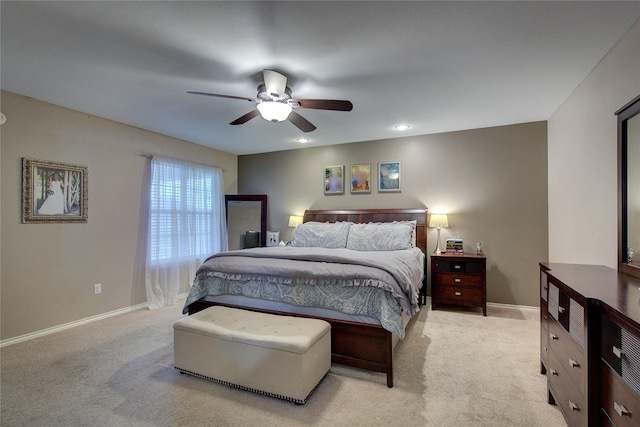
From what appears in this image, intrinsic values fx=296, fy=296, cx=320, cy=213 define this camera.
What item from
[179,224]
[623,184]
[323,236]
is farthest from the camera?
[179,224]

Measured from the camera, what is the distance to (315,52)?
223 cm

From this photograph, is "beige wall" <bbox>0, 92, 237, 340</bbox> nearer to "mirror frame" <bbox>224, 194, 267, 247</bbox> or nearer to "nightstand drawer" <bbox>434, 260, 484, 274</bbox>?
"mirror frame" <bbox>224, 194, 267, 247</bbox>

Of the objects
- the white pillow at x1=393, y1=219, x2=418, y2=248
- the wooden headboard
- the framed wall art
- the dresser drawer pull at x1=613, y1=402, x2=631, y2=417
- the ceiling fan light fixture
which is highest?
the ceiling fan light fixture

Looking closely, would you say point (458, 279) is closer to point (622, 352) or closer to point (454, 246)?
point (454, 246)

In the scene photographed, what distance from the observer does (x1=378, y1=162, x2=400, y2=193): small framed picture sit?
4695mm

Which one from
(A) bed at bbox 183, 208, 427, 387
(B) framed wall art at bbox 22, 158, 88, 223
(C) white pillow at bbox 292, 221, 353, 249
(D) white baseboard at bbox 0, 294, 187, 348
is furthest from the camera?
(C) white pillow at bbox 292, 221, 353, 249

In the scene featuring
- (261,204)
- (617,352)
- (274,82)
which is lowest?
(617,352)

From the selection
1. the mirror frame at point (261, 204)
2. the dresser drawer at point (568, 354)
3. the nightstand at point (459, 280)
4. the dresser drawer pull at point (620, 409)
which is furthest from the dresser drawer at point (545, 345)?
the mirror frame at point (261, 204)

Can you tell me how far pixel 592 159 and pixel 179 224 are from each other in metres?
5.08

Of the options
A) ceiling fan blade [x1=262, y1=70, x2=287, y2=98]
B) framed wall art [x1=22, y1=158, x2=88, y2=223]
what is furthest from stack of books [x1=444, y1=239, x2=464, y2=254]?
framed wall art [x1=22, y1=158, x2=88, y2=223]

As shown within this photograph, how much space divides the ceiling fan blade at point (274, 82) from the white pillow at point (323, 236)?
225 centimetres

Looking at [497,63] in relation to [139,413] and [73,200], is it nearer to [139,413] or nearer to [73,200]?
[139,413]

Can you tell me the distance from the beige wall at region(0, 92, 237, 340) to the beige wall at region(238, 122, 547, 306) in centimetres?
310

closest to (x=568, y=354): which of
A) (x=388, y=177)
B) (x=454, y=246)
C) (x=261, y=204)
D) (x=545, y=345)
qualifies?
(x=545, y=345)
